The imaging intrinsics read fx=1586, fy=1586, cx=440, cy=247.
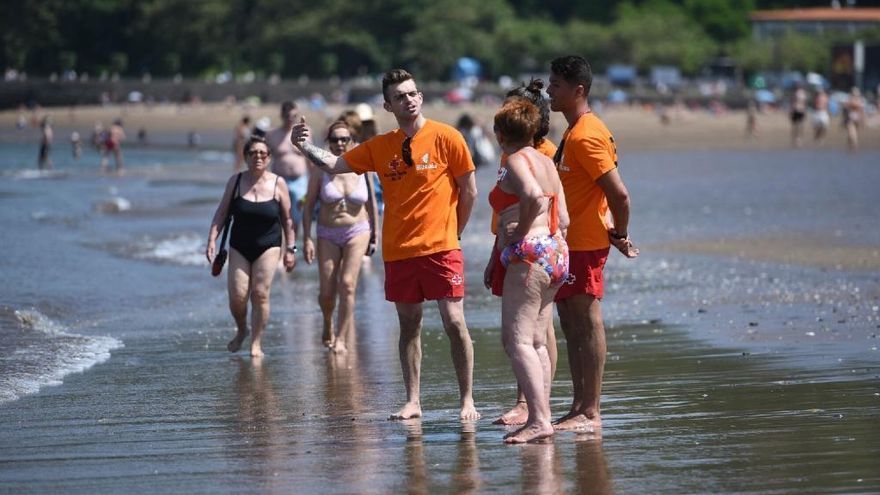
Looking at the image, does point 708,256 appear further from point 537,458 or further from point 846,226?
point 537,458

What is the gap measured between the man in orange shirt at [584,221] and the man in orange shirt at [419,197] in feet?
1.86

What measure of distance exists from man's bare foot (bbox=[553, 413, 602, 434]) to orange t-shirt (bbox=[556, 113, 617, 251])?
774 millimetres

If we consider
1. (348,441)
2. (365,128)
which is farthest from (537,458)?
(365,128)

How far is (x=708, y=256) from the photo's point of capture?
16.4 meters

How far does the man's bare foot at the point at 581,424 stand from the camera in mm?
7152

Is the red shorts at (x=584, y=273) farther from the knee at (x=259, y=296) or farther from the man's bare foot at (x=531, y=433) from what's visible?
the knee at (x=259, y=296)

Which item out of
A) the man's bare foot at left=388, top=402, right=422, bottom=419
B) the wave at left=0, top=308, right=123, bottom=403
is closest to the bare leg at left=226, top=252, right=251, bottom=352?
the wave at left=0, top=308, right=123, bottom=403

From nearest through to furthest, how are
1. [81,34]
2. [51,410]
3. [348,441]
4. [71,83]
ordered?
[348,441]
[51,410]
[71,83]
[81,34]

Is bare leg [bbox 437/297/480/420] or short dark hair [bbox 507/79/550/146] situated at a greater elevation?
short dark hair [bbox 507/79/550/146]

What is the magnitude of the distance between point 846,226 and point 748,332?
941cm

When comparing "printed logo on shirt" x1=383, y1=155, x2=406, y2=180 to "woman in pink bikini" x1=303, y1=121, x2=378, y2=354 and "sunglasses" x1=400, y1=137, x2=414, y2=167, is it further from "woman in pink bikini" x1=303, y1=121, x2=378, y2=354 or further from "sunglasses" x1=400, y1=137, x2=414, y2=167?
"woman in pink bikini" x1=303, y1=121, x2=378, y2=354

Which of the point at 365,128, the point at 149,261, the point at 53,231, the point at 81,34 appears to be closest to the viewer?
the point at 365,128

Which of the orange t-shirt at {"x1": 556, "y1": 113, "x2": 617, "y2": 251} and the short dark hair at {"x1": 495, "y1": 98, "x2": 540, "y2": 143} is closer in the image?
the short dark hair at {"x1": 495, "y1": 98, "x2": 540, "y2": 143}

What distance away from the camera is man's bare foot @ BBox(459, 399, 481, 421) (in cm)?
761
